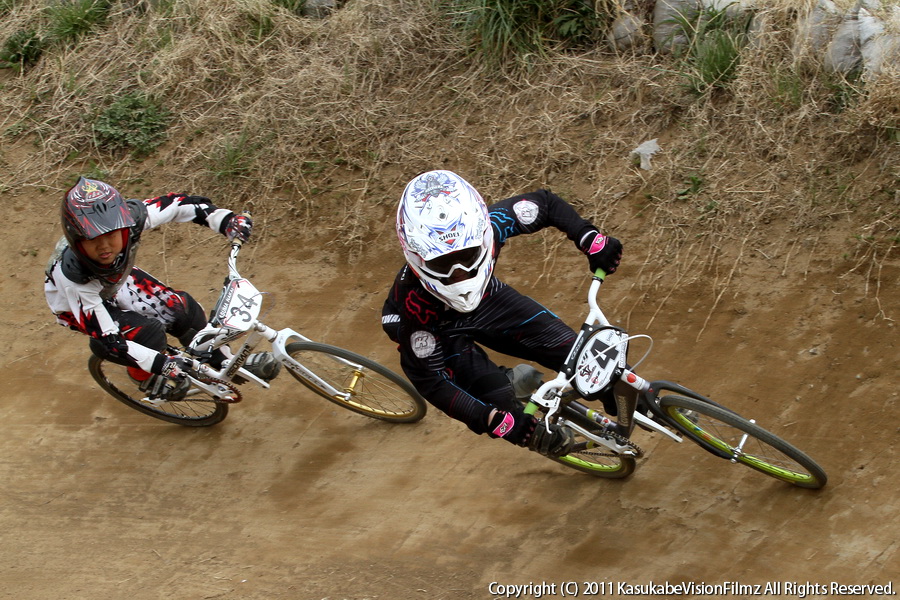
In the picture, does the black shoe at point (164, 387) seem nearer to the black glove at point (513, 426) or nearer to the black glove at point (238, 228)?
the black glove at point (238, 228)

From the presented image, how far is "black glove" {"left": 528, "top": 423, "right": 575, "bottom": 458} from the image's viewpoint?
13.2 feet

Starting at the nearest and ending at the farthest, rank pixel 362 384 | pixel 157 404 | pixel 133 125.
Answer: pixel 362 384 → pixel 157 404 → pixel 133 125

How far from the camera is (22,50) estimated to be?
10.7 m

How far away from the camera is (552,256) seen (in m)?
7.07

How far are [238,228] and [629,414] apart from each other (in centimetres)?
Answer: 291

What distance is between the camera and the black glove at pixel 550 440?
159 inches

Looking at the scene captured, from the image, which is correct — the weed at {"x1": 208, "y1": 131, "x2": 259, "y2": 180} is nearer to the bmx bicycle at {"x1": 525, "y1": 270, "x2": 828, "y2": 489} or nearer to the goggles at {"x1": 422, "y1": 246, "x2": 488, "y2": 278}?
the bmx bicycle at {"x1": 525, "y1": 270, "x2": 828, "y2": 489}

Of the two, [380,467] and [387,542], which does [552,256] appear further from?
[387,542]

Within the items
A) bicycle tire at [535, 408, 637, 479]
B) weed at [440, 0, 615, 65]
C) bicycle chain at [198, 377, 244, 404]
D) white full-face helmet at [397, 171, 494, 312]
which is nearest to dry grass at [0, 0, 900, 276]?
weed at [440, 0, 615, 65]

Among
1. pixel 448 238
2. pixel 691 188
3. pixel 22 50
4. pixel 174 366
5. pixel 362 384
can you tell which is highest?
pixel 448 238

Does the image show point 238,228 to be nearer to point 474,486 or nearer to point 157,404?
point 157,404

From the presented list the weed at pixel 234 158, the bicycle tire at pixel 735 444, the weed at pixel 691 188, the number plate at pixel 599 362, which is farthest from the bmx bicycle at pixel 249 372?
the weed at pixel 234 158

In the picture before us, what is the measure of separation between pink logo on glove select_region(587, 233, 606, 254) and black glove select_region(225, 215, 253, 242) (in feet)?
7.94

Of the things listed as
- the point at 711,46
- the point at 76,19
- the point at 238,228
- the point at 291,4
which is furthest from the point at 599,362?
the point at 76,19
